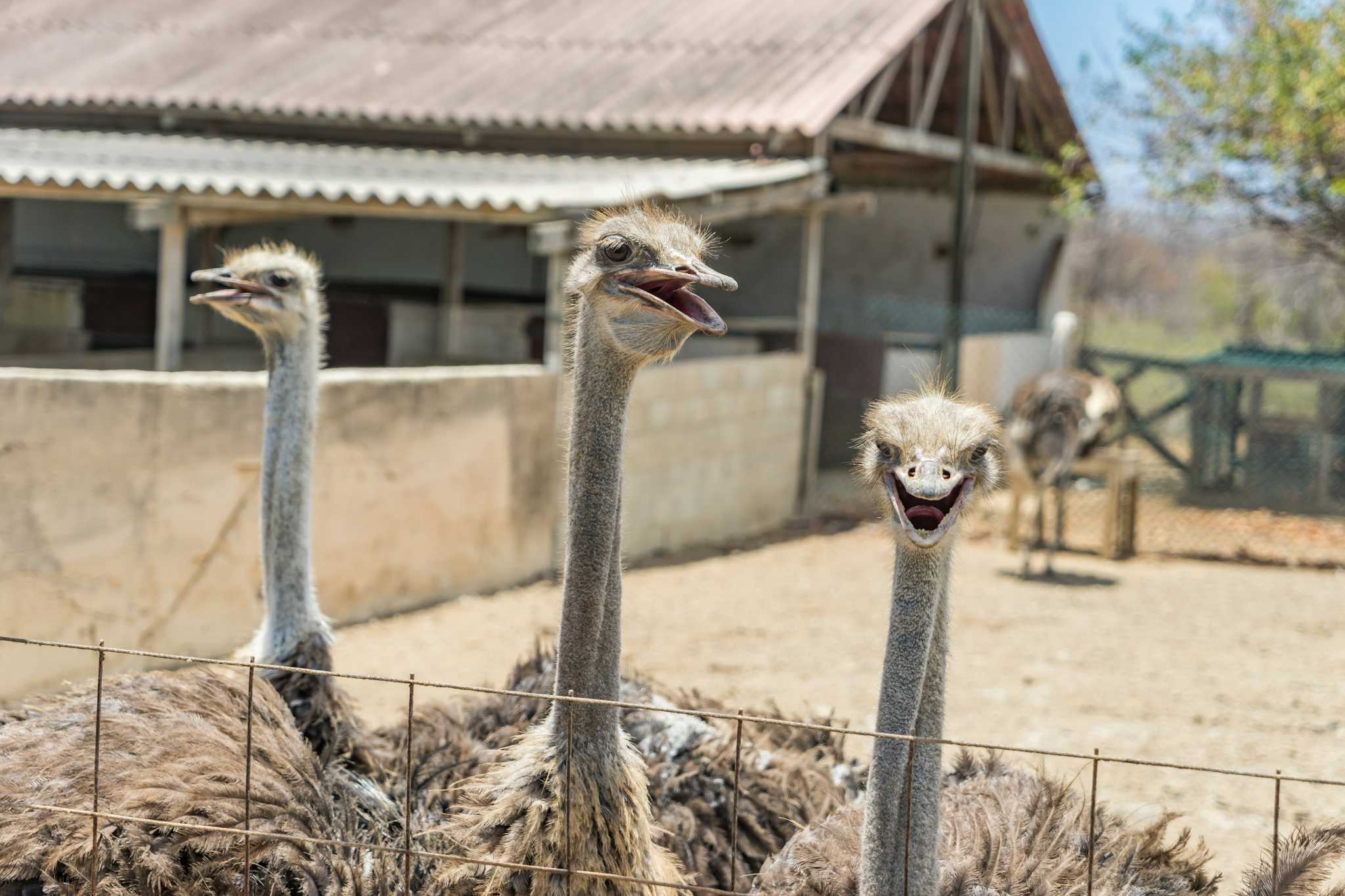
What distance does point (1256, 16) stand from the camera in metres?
12.6

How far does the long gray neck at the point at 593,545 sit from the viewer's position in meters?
3.10

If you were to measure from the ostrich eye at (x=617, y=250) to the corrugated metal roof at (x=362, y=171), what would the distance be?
193 inches

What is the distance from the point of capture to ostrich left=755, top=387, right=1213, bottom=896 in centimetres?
285

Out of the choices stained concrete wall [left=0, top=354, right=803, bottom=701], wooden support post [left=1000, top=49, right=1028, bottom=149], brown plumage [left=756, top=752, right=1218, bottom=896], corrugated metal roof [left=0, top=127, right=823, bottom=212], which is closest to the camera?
brown plumage [left=756, top=752, right=1218, bottom=896]

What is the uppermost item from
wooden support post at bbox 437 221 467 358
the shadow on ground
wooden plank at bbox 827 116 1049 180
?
wooden plank at bbox 827 116 1049 180

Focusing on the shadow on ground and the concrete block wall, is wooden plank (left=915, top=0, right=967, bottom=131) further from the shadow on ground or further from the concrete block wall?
the shadow on ground

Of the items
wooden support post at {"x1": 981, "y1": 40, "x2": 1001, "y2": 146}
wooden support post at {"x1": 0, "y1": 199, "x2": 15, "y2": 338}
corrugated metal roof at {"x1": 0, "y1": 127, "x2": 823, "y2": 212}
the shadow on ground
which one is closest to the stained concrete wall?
corrugated metal roof at {"x1": 0, "y1": 127, "x2": 823, "y2": 212}

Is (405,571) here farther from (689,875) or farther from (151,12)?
(151,12)

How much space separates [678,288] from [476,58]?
11124mm

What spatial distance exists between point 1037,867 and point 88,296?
10810mm

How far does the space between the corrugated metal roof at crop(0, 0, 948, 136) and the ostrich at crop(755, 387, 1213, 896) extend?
8470 mm

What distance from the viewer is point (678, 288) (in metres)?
3.15

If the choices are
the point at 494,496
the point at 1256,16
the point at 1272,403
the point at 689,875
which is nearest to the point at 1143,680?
the point at 494,496

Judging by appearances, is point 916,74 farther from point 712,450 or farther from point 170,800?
point 170,800
